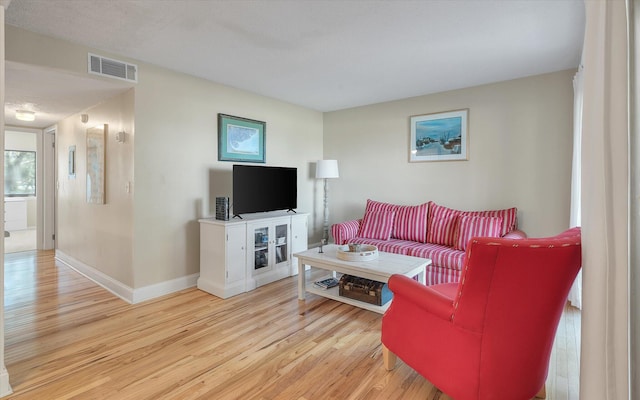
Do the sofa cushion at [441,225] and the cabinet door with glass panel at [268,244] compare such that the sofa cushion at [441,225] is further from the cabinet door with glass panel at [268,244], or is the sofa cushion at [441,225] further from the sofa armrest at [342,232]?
the cabinet door with glass panel at [268,244]

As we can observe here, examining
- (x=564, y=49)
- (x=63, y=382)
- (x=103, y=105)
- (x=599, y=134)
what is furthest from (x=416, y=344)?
(x=103, y=105)

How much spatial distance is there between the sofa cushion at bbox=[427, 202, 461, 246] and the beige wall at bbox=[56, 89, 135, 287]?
132 inches

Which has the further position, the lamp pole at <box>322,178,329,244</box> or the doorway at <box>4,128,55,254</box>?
the doorway at <box>4,128,55,254</box>

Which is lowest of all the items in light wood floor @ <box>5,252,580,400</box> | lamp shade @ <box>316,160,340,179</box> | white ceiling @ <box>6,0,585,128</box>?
light wood floor @ <box>5,252,580,400</box>

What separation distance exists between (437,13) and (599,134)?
5.29 ft

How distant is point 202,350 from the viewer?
92.6 inches

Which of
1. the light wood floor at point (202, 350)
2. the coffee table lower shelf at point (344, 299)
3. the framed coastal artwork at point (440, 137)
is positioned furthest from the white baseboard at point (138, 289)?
the framed coastal artwork at point (440, 137)

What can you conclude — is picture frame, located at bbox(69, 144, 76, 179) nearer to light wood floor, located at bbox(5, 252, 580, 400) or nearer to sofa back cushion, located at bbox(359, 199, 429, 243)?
light wood floor, located at bbox(5, 252, 580, 400)

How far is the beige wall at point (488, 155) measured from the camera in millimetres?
3555

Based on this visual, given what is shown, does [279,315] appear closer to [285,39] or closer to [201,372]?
[201,372]

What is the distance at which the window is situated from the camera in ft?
24.3

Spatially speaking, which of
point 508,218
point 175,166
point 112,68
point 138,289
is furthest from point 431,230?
point 112,68

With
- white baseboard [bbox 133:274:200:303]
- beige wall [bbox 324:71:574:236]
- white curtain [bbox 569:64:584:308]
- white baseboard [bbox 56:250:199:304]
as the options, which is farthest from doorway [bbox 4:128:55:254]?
white curtain [bbox 569:64:584:308]

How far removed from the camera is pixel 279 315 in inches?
117
